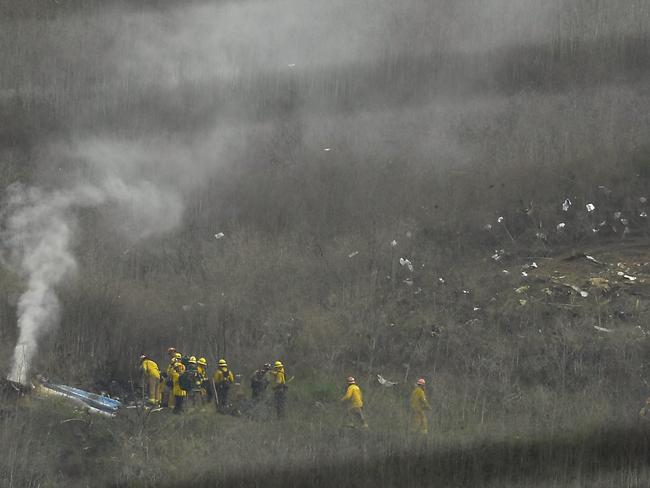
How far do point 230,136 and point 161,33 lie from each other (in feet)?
8.19

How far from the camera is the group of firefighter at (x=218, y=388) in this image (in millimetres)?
17422

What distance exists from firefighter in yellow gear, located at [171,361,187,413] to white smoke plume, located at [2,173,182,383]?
2.90 meters

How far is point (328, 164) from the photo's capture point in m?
24.1

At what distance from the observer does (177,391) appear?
17.9 m

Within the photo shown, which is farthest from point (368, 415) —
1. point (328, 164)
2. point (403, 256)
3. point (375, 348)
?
point (328, 164)

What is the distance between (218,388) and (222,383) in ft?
0.31

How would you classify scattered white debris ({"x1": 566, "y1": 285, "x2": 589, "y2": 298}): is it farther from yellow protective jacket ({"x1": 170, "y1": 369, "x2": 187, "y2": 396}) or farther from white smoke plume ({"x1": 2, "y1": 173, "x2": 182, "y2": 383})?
white smoke plume ({"x1": 2, "y1": 173, "x2": 182, "y2": 383})

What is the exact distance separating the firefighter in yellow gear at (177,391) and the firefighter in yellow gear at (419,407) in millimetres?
3268

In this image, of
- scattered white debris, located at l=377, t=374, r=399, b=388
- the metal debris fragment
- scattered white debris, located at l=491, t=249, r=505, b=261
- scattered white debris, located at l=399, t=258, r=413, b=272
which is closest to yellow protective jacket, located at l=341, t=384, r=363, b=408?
scattered white debris, located at l=377, t=374, r=399, b=388

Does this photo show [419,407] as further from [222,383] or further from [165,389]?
[165,389]

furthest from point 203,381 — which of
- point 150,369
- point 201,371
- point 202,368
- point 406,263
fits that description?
point 406,263

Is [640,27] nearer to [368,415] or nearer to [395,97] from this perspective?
[395,97]

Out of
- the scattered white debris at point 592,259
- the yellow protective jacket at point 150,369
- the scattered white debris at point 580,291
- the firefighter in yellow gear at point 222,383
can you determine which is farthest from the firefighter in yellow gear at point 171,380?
the scattered white debris at point 592,259

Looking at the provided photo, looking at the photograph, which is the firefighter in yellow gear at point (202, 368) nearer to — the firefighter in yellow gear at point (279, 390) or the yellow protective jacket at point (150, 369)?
the yellow protective jacket at point (150, 369)
